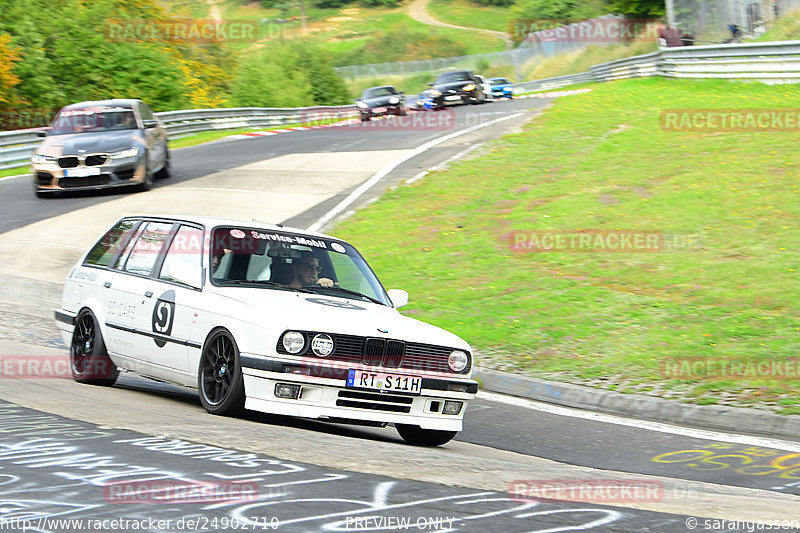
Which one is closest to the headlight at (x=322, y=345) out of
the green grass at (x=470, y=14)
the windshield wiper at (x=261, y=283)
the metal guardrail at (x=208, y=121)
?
the windshield wiper at (x=261, y=283)

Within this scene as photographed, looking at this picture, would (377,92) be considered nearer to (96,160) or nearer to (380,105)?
(380,105)

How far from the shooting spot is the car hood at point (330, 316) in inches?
269

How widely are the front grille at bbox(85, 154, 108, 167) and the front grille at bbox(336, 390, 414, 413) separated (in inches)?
514

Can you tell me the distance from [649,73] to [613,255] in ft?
77.4

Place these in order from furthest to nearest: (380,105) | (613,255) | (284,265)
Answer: (380,105), (613,255), (284,265)

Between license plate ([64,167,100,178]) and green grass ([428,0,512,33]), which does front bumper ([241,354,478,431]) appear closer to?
license plate ([64,167,100,178])

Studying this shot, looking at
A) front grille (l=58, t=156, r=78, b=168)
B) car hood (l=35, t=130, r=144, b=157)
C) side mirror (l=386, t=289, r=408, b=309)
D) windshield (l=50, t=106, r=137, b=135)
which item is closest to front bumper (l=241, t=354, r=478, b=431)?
side mirror (l=386, t=289, r=408, b=309)

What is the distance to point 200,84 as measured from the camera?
50250 mm

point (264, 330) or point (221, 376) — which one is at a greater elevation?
point (264, 330)

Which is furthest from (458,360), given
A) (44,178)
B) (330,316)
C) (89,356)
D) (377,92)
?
(377,92)

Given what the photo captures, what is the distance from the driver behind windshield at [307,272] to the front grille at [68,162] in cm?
1194

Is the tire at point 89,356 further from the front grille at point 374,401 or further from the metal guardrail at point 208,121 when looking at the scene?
the metal guardrail at point 208,121

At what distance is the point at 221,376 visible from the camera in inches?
279

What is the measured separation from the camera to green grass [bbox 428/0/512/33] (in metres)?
121
